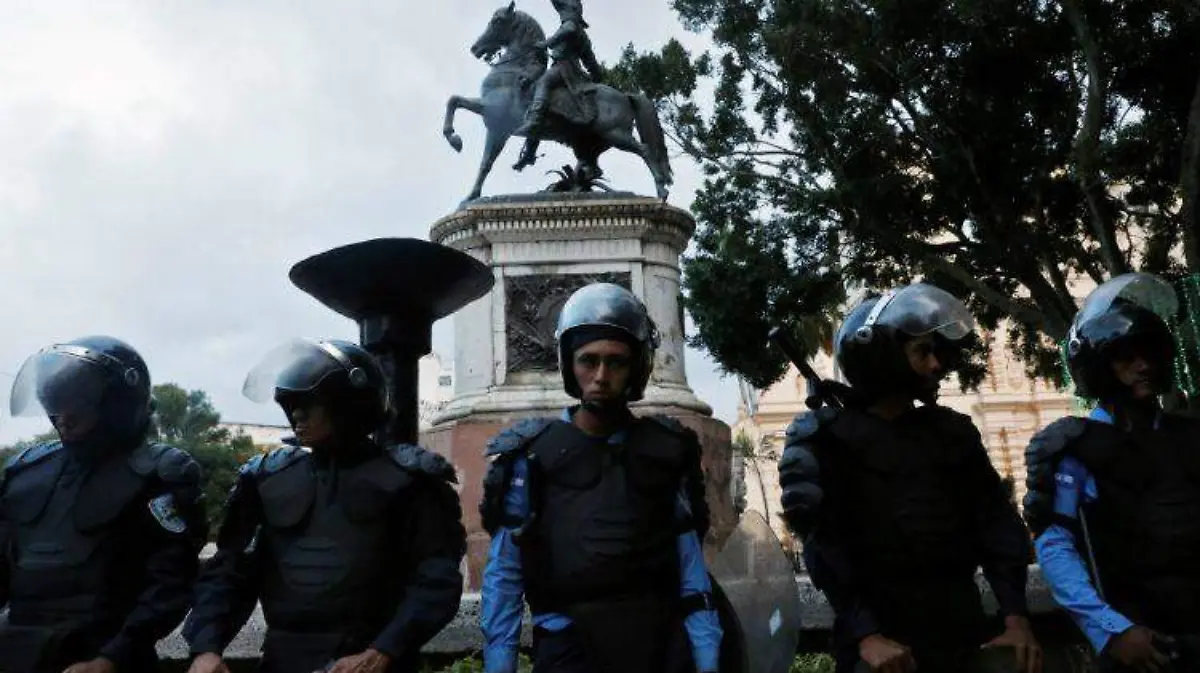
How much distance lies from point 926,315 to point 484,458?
5.78 meters

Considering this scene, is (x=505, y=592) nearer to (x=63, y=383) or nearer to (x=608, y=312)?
(x=608, y=312)

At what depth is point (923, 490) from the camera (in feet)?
12.3

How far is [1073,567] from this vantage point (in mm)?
3736

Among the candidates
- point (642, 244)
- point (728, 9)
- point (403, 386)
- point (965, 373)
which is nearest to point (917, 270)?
point (965, 373)

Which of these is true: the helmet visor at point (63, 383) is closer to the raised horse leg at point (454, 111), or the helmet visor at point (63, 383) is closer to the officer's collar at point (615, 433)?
the officer's collar at point (615, 433)

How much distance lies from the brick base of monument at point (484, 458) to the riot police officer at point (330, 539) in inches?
191

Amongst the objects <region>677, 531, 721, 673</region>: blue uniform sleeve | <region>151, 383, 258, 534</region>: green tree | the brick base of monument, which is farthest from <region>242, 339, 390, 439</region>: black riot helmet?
<region>151, 383, 258, 534</region>: green tree

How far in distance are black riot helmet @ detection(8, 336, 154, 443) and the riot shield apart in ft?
7.28

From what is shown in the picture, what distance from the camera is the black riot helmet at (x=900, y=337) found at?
12.7 ft

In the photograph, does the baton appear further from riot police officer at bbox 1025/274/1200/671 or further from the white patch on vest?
the white patch on vest

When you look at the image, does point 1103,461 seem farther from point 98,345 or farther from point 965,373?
point 965,373

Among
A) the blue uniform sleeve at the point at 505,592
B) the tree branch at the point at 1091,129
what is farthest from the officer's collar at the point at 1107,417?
the tree branch at the point at 1091,129

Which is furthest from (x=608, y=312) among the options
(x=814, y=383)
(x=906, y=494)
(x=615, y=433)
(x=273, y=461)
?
(x=273, y=461)

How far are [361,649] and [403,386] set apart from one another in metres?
2.28
